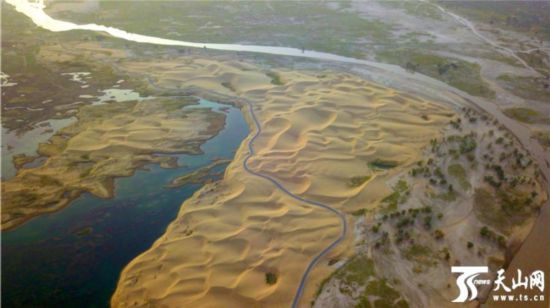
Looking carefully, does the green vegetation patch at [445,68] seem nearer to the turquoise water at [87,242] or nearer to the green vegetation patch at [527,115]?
the green vegetation patch at [527,115]

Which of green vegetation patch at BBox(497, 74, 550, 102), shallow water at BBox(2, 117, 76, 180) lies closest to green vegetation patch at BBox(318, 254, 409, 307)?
shallow water at BBox(2, 117, 76, 180)

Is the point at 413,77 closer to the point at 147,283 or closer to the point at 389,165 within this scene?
the point at 389,165

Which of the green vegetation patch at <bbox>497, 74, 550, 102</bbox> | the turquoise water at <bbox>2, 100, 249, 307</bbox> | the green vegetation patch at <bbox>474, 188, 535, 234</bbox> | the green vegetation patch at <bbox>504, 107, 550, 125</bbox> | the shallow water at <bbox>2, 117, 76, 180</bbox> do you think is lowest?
the turquoise water at <bbox>2, 100, 249, 307</bbox>

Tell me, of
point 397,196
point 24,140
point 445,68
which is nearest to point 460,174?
point 397,196

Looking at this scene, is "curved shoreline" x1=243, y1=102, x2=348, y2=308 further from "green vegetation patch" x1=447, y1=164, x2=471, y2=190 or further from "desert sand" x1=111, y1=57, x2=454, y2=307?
"green vegetation patch" x1=447, y1=164, x2=471, y2=190

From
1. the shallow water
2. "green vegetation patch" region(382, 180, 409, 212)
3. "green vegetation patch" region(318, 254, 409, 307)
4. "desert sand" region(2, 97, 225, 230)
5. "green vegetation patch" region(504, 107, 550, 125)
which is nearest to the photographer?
"green vegetation patch" region(318, 254, 409, 307)

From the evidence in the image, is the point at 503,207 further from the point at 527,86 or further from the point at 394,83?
the point at 527,86

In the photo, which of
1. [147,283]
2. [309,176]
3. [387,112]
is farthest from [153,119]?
[387,112]
